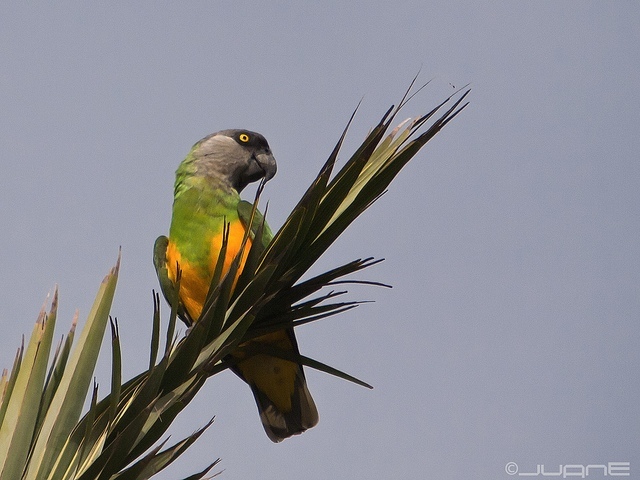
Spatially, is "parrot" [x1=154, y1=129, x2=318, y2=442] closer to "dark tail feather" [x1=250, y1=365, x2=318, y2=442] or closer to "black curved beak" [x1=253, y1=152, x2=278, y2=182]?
"dark tail feather" [x1=250, y1=365, x2=318, y2=442]

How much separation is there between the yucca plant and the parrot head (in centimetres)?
316

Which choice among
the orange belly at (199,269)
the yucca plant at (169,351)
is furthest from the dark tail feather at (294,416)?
the yucca plant at (169,351)

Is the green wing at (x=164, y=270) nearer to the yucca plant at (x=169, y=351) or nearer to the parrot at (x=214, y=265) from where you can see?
the parrot at (x=214, y=265)

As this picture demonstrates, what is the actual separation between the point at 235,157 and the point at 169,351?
383 cm

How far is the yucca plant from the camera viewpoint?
1.72 m

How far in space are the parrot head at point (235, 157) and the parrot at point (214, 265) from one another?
2 cm

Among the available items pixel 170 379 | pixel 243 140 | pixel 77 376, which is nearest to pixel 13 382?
pixel 77 376

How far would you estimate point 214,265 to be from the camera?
14.5 ft

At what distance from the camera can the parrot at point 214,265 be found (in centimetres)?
434

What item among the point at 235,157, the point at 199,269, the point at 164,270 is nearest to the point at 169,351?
the point at 199,269

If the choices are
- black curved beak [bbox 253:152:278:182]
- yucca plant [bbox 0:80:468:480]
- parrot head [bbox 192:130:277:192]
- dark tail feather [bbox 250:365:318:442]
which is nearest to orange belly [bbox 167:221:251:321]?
dark tail feather [bbox 250:365:318:442]

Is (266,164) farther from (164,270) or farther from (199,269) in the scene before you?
(199,269)

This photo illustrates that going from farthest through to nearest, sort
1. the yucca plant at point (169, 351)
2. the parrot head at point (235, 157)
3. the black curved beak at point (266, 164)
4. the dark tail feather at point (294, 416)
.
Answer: the black curved beak at point (266, 164)
the parrot head at point (235, 157)
the dark tail feather at point (294, 416)
the yucca plant at point (169, 351)

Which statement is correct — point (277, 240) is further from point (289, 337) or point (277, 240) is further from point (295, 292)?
point (289, 337)
